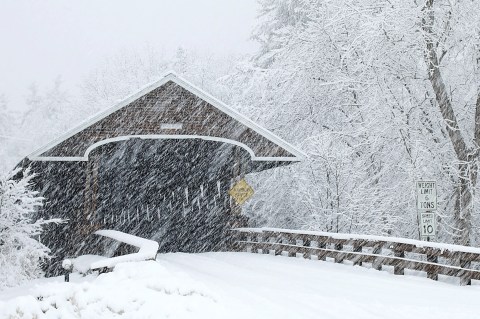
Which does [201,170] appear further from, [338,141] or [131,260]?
[131,260]

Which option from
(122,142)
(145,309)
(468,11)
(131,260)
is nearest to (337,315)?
(145,309)

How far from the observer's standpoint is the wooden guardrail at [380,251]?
12273 mm

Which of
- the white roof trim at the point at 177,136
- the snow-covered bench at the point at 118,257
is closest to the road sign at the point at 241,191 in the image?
A: the white roof trim at the point at 177,136

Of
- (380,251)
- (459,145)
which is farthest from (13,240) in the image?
(459,145)

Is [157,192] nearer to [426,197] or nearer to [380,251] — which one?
[380,251]

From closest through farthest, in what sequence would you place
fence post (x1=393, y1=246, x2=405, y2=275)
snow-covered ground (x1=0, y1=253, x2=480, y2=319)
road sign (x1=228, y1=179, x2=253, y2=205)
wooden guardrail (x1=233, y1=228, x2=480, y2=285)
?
1. snow-covered ground (x1=0, y1=253, x2=480, y2=319)
2. wooden guardrail (x1=233, y1=228, x2=480, y2=285)
3. fence post (x1=393, y1=246, x2=405, y2=275)
4. road sign (x1=228, y1=179, x2=253, y2=205)

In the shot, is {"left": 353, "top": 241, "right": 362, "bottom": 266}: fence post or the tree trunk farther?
the tree trunk

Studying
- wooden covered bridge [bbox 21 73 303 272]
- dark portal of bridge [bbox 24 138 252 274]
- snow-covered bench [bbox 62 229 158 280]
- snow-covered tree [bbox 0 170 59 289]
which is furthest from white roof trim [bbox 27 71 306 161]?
snow-covered bench [bbox 62 229 158 280]

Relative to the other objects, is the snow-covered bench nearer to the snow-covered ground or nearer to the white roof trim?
the snow-covered ground

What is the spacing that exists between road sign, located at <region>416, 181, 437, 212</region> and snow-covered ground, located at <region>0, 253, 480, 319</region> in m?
1.53

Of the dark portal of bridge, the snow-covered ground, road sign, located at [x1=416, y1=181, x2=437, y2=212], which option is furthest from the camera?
the dark portal of bridge

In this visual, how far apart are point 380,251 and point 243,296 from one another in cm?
572

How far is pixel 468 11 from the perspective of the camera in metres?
17.9

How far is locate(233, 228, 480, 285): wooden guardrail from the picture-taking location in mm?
12273
